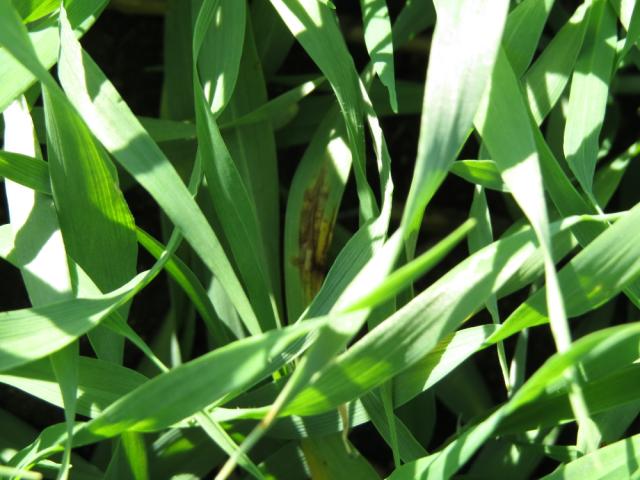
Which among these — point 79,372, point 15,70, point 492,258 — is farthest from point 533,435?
point 15,70

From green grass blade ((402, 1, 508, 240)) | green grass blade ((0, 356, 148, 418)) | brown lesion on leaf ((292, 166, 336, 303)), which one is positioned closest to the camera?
A: green grass blade ((402, 1, 508, 240))

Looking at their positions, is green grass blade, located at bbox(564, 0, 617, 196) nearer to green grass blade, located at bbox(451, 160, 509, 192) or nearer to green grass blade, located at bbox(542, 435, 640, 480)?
green grass blade, located at bbox(451, 160, 509, 192)

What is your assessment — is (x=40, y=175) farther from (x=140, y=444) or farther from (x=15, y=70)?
(x=140, y=444)

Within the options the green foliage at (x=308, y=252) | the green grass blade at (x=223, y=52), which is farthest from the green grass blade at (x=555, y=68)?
the green grass blade at (x=223, y=52)

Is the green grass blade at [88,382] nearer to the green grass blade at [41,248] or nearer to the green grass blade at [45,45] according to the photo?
the green grass blade at [41,248]

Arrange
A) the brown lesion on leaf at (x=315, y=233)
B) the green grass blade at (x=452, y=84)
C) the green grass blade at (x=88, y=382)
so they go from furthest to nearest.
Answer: the brown lesion on leaf at (x=315, y=233) → the green grass blade at (x=88, y=382) → the green grass blade at (x=452, y=84)

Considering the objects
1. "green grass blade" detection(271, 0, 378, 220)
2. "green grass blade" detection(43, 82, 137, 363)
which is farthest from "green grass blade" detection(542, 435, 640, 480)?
"green grass blade" detection(43, 82, 137, 363)

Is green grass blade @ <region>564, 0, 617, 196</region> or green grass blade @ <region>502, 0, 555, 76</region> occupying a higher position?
green grass blade @ <region>502, 0, 555, 76</region>
